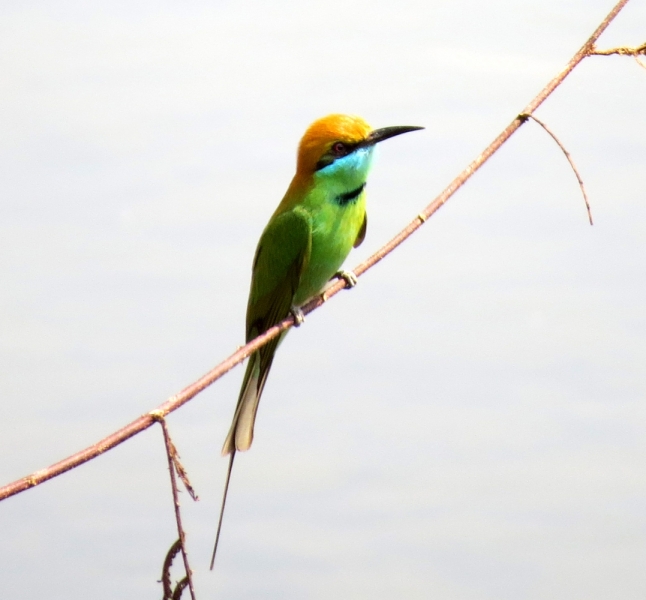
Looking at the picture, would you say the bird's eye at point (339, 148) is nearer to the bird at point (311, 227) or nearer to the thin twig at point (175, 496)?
the bird at point (311, 227)

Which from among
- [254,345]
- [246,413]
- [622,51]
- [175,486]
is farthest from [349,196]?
[175,486]

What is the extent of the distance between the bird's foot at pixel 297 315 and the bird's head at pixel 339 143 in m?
0.32

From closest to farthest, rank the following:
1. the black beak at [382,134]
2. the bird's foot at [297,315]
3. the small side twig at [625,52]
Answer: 1. the small side twig at [625,52]
2. the black beak at [382,134]
3. the bird's foot at [297,315]

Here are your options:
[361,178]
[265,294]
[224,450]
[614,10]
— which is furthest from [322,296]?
[614,10]

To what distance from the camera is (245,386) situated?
2.24 m

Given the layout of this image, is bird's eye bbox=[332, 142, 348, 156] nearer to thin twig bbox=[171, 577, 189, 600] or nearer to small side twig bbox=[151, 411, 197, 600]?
small side twig bbox=[151, 411, 197, 600]

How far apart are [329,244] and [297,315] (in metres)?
0.19

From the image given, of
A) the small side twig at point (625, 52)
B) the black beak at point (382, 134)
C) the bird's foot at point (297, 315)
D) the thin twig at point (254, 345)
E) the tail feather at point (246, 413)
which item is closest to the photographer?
the thin twig at point (254, 345)

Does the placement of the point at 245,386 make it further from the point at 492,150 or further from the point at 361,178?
the point at 492,150

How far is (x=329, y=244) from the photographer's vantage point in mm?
2350

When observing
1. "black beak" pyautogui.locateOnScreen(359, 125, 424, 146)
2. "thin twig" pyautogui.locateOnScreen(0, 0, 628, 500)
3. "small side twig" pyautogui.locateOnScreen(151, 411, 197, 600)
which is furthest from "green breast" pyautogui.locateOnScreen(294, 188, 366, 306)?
"small side twig" pyautogui.locateOnScreen(151, 411, 197, 600)

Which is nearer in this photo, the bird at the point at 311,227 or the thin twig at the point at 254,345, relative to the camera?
the thin twig at the point at 254,345

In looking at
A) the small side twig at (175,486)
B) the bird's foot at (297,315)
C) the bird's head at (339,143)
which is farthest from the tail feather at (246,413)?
the small side twig at (175,486)

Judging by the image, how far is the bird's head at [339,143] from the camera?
224 centimetres
